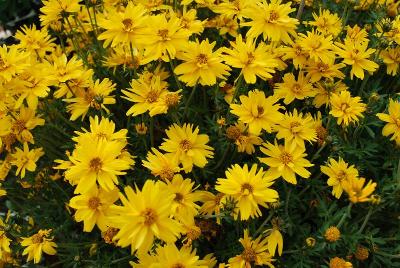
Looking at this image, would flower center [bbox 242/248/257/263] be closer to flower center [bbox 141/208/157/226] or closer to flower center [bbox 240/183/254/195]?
flower center [bbox 240/183/254/195]

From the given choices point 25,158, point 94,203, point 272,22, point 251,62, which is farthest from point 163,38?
point 25,158

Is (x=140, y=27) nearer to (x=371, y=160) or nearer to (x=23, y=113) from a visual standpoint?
(x=23, y=113)

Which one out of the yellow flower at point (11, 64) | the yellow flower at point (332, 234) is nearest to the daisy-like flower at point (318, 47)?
the yellow flower at point (332, 234)

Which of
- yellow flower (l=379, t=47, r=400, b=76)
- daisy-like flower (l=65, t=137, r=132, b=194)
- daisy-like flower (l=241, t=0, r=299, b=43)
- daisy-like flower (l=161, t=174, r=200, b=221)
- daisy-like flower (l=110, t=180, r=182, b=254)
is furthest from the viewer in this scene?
yellow flower (l=379, t=47, r=400, b=76)

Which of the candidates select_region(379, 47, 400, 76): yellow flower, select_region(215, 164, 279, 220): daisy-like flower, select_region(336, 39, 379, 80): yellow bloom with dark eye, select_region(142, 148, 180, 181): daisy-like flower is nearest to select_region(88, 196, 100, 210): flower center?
select_region(142, 148, 180, 181): daisy-like flower

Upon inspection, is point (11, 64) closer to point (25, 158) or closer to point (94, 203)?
point (25, 158)

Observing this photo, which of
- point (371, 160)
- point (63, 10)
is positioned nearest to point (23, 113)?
point (63, 10)
